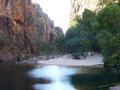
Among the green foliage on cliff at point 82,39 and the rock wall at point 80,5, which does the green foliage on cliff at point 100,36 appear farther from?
the rock wall at point 80,5

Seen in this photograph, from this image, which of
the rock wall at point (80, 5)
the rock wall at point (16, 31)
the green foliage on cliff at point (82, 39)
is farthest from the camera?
the rock wall at point (80, 5)

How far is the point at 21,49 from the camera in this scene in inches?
3784

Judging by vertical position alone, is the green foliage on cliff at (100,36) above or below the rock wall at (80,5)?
below

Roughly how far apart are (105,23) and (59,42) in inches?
2466

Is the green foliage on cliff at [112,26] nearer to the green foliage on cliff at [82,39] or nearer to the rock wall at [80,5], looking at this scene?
the green foliage on cliff at [82,39]

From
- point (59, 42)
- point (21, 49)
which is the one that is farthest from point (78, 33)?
point (21, 49)

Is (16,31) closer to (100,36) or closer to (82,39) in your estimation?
(82,39)

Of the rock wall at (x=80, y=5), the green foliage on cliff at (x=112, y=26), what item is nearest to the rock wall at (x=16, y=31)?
the rock wall at (x=80, y=5)

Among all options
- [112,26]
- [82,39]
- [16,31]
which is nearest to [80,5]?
[16,31]

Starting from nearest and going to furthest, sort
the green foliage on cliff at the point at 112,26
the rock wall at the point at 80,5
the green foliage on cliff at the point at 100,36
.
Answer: the green foliage on cliff at the point at 112,26, the green foliage on cliff at the point at 100,36, the rock wall at the point at 80,5

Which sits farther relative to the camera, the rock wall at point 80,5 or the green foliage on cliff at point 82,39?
the rock wall at point 80,5

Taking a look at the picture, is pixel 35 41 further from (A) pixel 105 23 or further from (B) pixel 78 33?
(A) pixel 105 23

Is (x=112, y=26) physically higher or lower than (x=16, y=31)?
lower

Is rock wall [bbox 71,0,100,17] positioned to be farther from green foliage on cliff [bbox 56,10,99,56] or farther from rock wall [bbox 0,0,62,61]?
green foliage on cliff [bbox 56,10,99,56]
